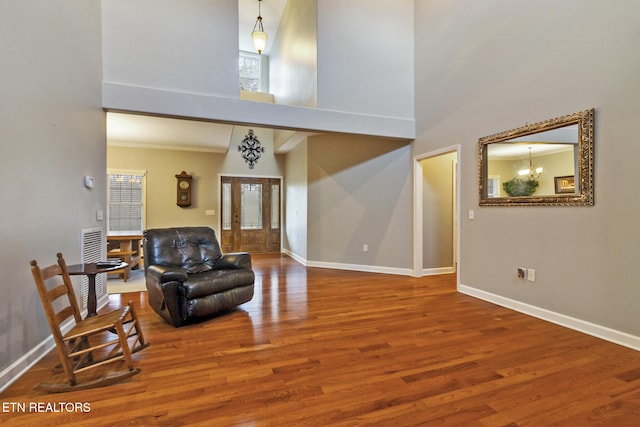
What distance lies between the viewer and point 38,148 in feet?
7.28

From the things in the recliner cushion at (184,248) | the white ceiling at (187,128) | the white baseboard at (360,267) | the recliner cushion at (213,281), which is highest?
the white ceiling at (187,128)

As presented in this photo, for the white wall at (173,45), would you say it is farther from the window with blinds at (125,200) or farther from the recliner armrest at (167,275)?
the window with blinds at (125,200)

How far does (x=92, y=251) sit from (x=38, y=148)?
4.58 feet

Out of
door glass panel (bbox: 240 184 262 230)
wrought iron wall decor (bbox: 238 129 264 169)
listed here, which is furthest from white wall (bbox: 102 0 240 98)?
door glass panel (bbox: 240 184 262 230)

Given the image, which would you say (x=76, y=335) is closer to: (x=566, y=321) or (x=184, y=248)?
(x=184, y=248)

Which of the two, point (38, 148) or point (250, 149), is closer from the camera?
point (38, 148)

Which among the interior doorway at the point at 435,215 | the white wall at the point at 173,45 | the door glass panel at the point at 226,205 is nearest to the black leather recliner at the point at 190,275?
the white wall at the point at 173,45

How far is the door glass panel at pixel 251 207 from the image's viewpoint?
7602 millimetres

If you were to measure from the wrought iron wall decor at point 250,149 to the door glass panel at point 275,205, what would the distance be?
0.85m

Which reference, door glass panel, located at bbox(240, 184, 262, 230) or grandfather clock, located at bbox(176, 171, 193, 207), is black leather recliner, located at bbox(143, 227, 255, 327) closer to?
grandfather clock, located at bbox(176, 171, 193, 207)

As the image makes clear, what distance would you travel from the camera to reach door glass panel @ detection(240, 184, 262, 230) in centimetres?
760

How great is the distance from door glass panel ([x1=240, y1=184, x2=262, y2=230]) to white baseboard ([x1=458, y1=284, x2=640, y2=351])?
5.39 meters

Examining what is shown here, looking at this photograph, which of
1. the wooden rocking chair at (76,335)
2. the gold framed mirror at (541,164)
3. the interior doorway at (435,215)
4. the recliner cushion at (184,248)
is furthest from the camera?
the interior doorway at (435,215)

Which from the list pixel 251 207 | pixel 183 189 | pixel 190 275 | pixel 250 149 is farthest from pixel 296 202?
pixel 190 275
